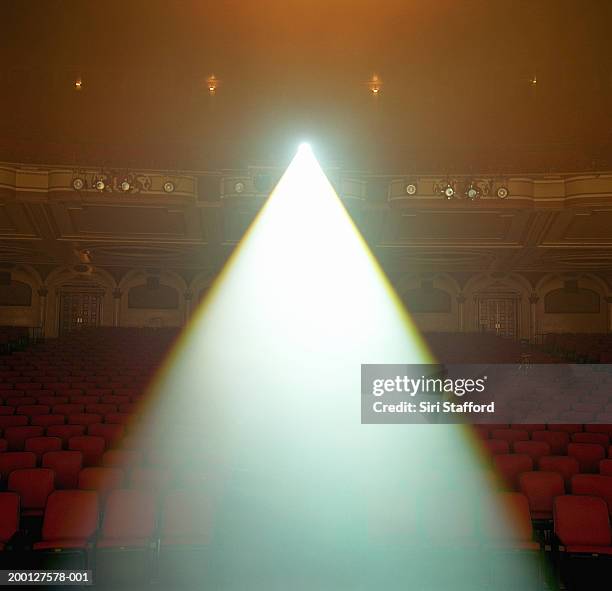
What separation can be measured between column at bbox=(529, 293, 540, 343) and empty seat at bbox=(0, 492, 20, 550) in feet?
57.7

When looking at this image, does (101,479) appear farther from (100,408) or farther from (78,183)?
(78,183)

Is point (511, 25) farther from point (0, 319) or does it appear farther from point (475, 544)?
point (0, 319)

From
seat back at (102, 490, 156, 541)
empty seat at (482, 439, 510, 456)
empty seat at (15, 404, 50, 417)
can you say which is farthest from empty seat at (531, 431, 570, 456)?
empty seat at (15, 404, 50, 417)

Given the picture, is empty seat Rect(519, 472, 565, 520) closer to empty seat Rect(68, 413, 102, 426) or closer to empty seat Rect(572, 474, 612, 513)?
empty seat Rect(572, 474, 612, 513)

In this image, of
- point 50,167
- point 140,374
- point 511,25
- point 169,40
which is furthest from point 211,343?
point 511,25

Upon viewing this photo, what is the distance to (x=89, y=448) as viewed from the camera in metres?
6.17

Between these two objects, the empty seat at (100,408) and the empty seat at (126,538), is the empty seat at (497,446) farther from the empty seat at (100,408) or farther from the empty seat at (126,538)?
the empty seat at (100,408)

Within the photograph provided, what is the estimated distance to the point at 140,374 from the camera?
1168 centimetres

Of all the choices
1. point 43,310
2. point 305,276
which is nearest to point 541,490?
point 305,276

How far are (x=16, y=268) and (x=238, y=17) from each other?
1493cm

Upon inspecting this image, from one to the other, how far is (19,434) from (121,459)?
158 cm

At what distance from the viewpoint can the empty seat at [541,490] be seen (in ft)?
16.2

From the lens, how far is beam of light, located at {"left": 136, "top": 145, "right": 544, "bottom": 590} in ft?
14.9

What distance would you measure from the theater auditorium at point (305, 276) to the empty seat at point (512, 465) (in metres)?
0.04
